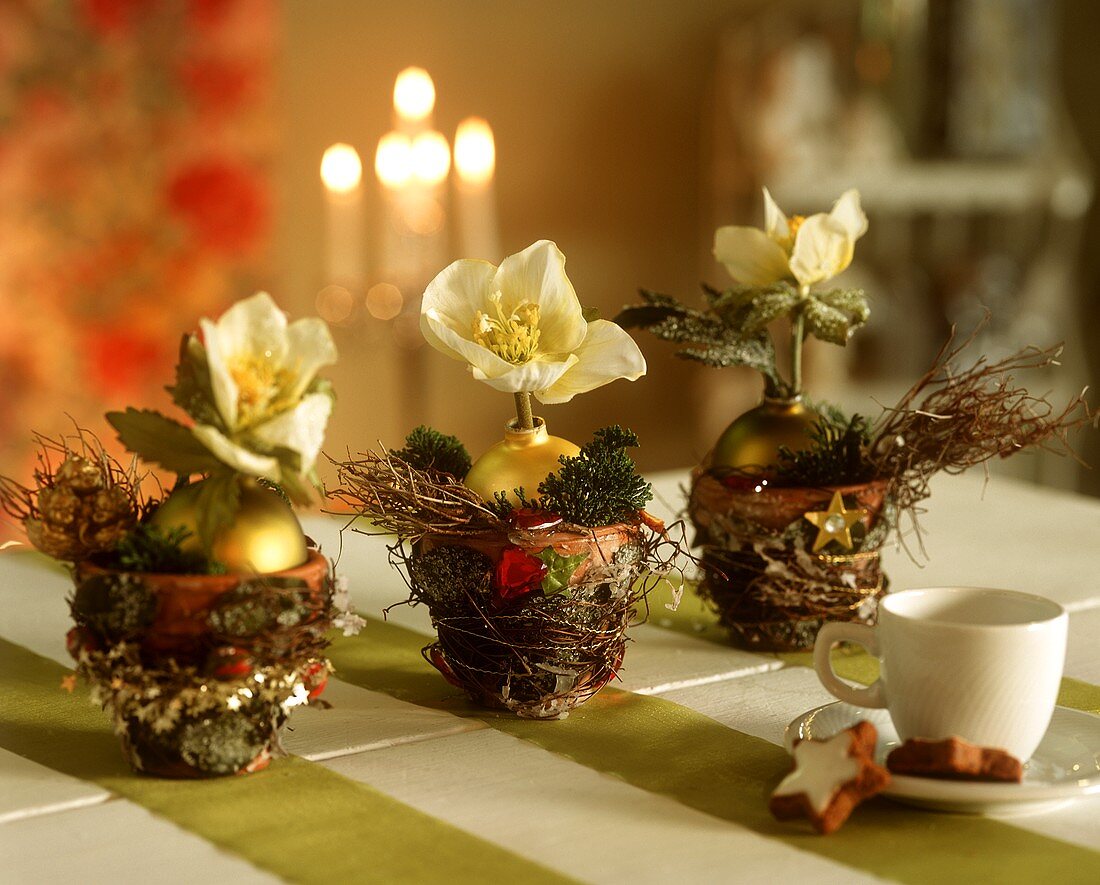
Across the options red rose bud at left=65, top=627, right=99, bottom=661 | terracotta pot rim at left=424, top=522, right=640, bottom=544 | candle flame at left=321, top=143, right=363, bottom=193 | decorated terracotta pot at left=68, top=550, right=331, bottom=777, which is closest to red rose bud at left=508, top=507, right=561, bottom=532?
terracotta pot rim at left=424, top=522, right=640, bottom=544

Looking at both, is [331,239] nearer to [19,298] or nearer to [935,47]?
[19,298]

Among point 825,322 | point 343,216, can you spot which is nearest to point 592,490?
point 825,322

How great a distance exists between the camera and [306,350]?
650 mm

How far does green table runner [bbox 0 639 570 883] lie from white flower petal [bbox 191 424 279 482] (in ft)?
0.51

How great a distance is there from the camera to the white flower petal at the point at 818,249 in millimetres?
886

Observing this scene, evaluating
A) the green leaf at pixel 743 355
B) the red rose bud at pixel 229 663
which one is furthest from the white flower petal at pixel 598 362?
the red rose bud at pixel 229 663

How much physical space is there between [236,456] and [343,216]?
6.89 feet

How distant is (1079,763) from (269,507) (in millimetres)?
411

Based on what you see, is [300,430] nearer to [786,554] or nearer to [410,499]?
[410,499]

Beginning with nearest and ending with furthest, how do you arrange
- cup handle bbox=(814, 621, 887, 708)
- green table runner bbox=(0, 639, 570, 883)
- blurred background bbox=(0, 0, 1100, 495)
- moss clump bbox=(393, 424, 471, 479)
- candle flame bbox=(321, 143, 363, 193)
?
green table runner bbox=(0, 639, 570, 883) < cup handle bbox=(814, 621, 887, 708) < moss clump bbox=(393, 424, 471, 479) < candle flame bbox=(321, 143, 363, 193) < blurred background bbox=(0, 0, 1100, 495)

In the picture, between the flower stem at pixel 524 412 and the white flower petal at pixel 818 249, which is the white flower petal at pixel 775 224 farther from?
the flower stem at pixel 524 412

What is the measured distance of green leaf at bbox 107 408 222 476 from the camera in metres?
0.66

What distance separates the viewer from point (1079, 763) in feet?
2.22

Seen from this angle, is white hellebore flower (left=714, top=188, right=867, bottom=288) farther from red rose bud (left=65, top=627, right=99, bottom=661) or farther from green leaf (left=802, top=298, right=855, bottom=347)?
red rose bud (left=65, top=627, right=99, bottom=661)
